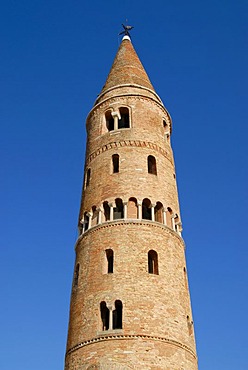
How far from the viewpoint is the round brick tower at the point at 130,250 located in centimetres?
1552

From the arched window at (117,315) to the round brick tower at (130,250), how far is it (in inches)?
1.3

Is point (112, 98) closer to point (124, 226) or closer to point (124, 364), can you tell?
point (124, 226)

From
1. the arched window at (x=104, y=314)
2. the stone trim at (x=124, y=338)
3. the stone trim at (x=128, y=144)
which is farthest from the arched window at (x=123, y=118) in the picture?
the stone trim at (x=124, y=338)

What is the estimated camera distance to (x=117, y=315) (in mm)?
16328

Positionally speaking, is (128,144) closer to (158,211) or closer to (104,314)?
(158,211)

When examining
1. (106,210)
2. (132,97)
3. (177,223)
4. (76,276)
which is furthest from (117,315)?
(132,97)

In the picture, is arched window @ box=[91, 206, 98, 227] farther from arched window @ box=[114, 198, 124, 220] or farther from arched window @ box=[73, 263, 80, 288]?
arched window @ box=[73, 263, 80, 288]

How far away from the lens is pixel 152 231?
17.9 metres

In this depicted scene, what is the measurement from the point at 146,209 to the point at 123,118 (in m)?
5.33

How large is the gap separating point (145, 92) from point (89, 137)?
131 inches

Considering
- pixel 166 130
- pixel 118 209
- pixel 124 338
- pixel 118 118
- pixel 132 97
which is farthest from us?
pixel 166 130

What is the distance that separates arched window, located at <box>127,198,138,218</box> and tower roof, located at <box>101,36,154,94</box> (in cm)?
686

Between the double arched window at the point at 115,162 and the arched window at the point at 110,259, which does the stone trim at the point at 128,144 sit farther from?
the arched window at the point at 110,259

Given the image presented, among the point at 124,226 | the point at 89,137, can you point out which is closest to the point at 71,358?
the point at 124,226
